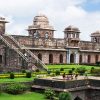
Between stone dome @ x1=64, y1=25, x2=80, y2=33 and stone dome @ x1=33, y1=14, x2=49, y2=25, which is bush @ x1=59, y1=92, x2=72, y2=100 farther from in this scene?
stone dome @ x1=64, y1=25, x2=80, y2=33

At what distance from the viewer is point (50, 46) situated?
56.9 m

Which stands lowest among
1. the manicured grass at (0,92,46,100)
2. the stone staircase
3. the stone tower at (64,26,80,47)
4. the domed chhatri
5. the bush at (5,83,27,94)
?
the manicured grass at (0,92,46,100)

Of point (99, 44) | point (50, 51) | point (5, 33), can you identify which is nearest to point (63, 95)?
point (5, 33)

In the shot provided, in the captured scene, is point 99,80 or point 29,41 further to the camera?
point 29,41

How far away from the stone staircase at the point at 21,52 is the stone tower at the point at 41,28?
514 inches

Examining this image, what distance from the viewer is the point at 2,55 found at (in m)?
47.0

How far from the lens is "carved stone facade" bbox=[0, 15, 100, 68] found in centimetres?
4662

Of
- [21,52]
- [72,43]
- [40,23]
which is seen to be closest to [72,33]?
[72,43]

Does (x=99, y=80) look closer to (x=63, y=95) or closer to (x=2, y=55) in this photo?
(x=63, y=95)

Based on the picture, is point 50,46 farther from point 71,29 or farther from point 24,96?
point 24,96

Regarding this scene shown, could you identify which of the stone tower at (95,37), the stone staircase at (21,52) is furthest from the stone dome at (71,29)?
the stone staircase at (21,52)

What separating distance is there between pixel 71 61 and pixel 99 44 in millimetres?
7471

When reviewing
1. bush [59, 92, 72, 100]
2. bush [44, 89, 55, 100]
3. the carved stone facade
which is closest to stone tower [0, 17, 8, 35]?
the carved stone facade

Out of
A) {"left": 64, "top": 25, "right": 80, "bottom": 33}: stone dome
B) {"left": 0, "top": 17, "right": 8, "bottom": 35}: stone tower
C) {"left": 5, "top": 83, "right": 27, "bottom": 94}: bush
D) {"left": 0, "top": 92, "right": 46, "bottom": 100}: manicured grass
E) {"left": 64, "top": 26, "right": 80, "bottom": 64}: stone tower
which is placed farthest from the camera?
{"left": 64, "top": 25, "right": 80, "bottom": 33}: stone dome
